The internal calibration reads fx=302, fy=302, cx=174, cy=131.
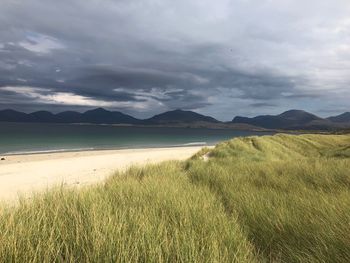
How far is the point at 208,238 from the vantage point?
11.0 ft

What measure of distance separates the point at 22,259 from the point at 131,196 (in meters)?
2.70

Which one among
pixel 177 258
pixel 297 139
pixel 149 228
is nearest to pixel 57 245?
pixel 149 228

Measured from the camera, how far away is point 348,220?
3.54m

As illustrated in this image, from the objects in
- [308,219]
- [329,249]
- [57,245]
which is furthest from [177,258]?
[308,219]

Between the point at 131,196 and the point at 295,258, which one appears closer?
the point at 295,258

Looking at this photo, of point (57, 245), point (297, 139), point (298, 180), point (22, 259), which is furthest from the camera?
point (297, 139)

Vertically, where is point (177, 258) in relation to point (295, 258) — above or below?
above

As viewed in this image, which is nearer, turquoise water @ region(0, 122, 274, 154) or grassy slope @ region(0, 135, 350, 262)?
grassy slope @ region(0, 135, 350, 262)

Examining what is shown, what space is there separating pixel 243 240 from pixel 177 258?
101cm

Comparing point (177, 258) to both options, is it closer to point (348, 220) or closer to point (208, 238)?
point (208, 238)

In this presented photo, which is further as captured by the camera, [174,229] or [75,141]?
[75,141]

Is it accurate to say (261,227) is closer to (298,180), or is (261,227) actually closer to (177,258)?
(177,258)

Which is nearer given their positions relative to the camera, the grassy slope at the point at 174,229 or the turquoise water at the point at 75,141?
the grassy slope at the point at 174,229

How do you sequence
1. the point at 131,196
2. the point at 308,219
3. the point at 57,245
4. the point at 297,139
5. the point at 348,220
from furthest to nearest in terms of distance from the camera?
the point at 297,139, the point at 131,196, the point at 308,219, the point at 348,220, the point at 57,245
